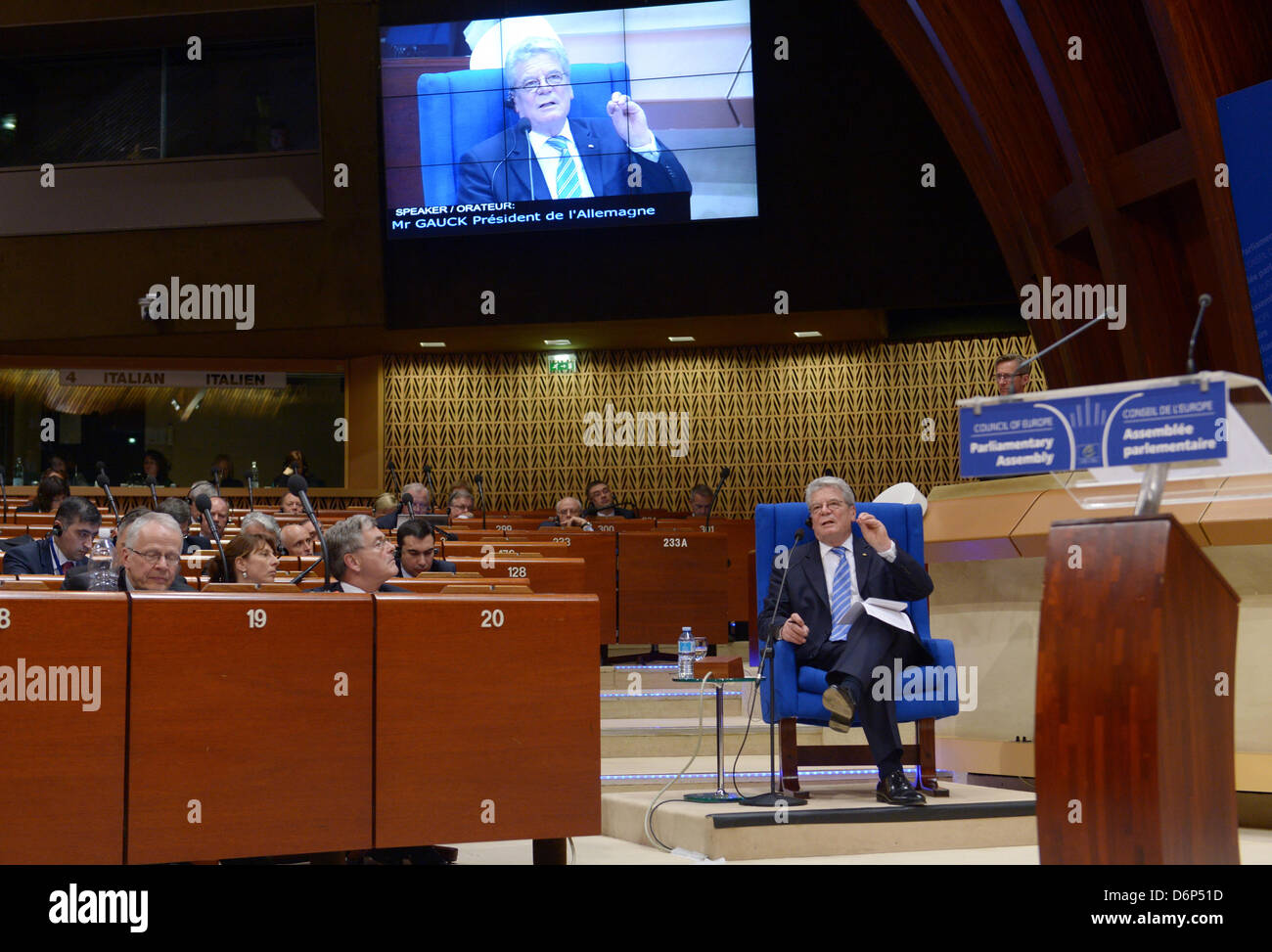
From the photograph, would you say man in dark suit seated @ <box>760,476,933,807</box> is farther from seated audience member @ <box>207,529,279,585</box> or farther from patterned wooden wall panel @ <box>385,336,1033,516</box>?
patterned wooden wall panel @ <box>385,336,1033,516</box>

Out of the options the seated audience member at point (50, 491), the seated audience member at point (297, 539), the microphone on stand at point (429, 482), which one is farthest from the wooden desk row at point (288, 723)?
the microphone on stand at point (429, 482)

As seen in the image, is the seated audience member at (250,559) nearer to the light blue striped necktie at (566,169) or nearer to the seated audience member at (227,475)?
the light blue striped necktie at (566,169)

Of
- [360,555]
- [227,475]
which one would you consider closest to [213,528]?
[360,555]

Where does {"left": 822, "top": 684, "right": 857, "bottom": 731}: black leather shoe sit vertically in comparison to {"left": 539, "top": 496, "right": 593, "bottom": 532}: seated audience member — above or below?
below

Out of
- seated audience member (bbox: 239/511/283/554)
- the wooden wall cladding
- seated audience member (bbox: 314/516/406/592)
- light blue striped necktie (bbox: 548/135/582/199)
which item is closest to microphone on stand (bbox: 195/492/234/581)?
seated audience member (bbox: 239/511/283/554)

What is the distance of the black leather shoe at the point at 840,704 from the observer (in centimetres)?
419

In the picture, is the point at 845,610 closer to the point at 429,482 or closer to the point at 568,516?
the point at 568,516

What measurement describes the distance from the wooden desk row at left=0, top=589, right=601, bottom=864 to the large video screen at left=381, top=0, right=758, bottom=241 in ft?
30.7

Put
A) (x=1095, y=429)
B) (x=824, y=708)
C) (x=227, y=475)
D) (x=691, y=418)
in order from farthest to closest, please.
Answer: (x=227, y=475)
(x=691, y=418)
(x=824, y=708)
(x=1095, y=429)

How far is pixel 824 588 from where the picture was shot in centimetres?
466

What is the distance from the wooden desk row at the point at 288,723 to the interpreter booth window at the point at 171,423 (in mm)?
12164

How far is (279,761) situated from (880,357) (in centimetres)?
1153

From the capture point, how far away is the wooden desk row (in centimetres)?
277

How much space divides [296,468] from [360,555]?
35.6 ft
